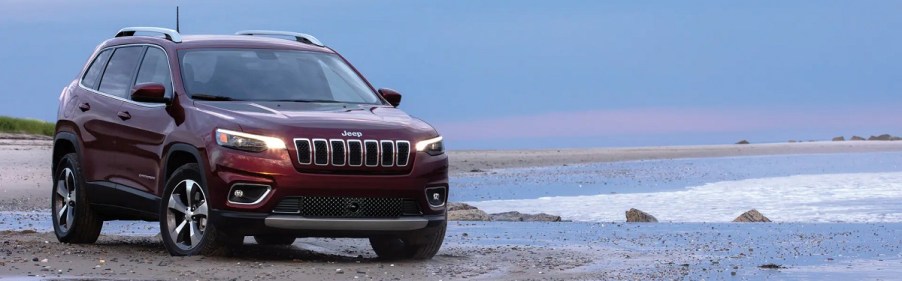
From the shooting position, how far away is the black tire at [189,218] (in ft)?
35.3

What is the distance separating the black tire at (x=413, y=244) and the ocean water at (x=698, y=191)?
6944 millimetres

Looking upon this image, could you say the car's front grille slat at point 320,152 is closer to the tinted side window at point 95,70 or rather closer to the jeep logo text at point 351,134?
the jeep logo text at point 351,134

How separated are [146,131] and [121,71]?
137cm

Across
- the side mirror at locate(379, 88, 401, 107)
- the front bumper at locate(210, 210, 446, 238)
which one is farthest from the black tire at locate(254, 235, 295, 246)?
the front bumper at locate(210, 210, 446, 238)

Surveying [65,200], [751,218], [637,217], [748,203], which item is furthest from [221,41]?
[748,203]

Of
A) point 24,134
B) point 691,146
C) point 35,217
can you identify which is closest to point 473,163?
point 24,134

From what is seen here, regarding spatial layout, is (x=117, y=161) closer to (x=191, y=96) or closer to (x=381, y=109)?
(x=191, y=96)

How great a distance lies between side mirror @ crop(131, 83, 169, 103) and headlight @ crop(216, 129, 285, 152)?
920 mm

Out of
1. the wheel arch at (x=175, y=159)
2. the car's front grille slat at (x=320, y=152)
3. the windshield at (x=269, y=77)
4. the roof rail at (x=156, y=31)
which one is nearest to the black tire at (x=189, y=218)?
the wheel arch at (x=175, y=159)

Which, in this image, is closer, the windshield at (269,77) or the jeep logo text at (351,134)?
the jeep logo text at (351,134)

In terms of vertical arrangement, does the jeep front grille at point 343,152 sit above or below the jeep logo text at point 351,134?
below

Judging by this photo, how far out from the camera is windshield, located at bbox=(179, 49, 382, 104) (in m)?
11.4

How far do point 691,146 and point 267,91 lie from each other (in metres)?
53.9

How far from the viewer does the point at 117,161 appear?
12.1 metres
